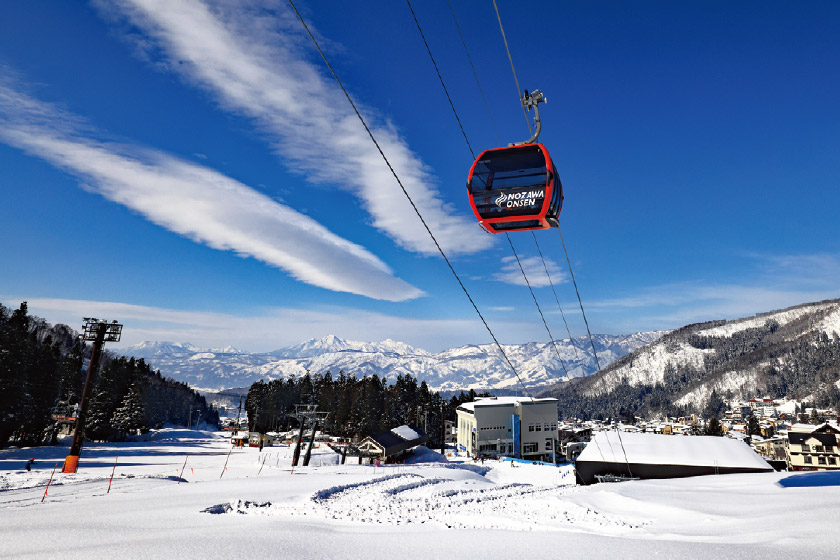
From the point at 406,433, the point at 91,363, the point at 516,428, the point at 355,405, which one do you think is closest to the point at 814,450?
the point at 516,428

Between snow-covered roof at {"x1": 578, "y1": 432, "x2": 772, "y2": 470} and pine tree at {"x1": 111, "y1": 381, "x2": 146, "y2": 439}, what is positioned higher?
snow-covered roof at {"x1": 578, "y1": 432, "x2": 772, "y2": 470}

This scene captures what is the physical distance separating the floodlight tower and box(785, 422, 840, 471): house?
362 feet

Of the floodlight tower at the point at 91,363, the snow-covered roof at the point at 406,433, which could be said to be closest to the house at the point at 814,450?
the snow-covered roof at the point at 406,433

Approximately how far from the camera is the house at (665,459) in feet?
117

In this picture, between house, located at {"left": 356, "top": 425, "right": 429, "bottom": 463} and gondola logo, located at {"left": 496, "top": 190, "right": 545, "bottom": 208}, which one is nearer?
gondola logo, located at {"left": 496, "top": 190, "right": 545, "bottom": 208}

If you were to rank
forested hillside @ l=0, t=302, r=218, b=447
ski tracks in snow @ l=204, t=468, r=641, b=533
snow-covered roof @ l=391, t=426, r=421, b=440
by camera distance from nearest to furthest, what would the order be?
ski tracks in snow @ l=204, t=468, r=641, b=533 → forested hillside @ l=0, t=302, r=218, b=447 → snow-covered roof @ l=391, t=426, r=421, b=440

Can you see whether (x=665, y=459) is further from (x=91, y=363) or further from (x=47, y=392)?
(x=47, y=392)

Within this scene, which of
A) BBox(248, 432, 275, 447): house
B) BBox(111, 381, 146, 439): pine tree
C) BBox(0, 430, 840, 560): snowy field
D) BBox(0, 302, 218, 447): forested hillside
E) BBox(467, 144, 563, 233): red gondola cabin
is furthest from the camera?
BBox(248, 432, 275, 447): house

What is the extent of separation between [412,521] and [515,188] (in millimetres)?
10571

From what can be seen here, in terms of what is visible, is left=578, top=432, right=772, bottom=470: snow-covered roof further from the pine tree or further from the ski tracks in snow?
the pine tree

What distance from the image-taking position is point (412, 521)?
1230 centimetres

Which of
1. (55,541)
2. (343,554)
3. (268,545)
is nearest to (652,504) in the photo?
(343,554)

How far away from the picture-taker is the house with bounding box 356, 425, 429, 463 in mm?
54812

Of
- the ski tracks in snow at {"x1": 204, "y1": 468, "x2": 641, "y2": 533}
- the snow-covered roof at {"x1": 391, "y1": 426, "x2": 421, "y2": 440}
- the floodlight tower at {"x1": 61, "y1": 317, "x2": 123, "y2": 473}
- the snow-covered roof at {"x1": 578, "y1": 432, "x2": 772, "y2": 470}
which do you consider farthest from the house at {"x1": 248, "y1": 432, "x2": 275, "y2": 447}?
the ski tracks in snow at {"x1": 204, "y1": 468, "x2": 641, "y2": 533}
